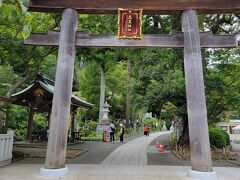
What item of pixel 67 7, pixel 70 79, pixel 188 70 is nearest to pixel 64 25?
pixel 67 7

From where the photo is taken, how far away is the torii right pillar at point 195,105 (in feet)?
23.0

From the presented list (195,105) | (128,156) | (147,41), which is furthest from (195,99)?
(128,156)

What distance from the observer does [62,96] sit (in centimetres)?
742

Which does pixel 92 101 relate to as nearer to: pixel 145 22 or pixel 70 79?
pixel 145 22

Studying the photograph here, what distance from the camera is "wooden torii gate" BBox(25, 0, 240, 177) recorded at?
24.1ft

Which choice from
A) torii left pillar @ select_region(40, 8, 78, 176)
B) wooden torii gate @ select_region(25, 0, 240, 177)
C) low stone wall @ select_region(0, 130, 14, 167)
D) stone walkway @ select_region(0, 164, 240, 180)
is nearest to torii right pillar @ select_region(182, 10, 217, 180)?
wooden torii gate @ select_region(25, 0, 240, 177)

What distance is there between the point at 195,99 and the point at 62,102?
13.5ft

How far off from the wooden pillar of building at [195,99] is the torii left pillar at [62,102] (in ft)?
12.3

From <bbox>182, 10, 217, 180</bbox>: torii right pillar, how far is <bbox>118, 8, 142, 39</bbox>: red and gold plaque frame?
154cm

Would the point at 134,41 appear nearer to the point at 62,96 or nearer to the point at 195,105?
the point at 195,105

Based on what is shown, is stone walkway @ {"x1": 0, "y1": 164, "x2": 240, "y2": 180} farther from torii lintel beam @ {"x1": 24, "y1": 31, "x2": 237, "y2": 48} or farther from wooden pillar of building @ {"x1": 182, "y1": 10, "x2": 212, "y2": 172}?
torii lintel beam @ {"x1": 24, "y1": 31, "x2": 237, "y2": 48}

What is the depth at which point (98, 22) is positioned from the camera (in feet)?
41.1

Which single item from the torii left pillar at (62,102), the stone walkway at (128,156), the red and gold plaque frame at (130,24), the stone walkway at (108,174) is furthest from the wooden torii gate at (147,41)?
the stone walkway at (128,156)

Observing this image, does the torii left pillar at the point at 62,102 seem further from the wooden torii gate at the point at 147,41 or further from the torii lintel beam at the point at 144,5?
the torii lintel beam at the point at 144,5
